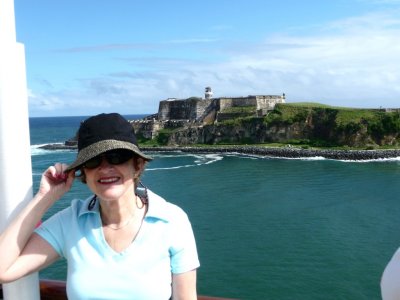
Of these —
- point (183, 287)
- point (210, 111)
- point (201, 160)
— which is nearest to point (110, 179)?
point (183, 287)

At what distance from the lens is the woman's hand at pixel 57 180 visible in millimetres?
2406

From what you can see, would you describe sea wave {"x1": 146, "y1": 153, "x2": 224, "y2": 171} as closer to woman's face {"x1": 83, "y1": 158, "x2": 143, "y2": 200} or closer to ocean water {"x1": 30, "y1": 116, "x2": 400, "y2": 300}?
ocean water {"x1": 30, "y1": 116, "x2": 400, "y2": 300}

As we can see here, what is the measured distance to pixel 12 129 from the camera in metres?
2.32

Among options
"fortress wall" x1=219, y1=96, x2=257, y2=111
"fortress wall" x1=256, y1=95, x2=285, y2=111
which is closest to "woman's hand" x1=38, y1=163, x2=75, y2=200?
"fortress wall" x1=256, y1=95, x2=285, y2=111

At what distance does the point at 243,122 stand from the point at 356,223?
4250cm

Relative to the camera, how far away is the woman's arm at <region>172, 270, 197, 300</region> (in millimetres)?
2230

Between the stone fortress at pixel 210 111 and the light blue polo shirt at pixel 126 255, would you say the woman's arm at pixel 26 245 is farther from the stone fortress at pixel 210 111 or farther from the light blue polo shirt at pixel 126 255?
the stone fortress at pixel 210 111

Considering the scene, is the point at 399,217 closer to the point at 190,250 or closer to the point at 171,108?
the point at 190,250

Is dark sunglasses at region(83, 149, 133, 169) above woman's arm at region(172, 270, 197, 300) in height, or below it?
above

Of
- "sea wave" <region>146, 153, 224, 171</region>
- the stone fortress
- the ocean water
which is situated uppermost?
the stone fortress

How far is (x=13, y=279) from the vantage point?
224 centimetres

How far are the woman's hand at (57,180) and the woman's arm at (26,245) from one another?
0.10 feet

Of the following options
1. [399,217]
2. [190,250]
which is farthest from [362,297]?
[190,250]

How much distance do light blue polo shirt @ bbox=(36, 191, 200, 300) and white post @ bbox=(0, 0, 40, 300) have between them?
21cm
